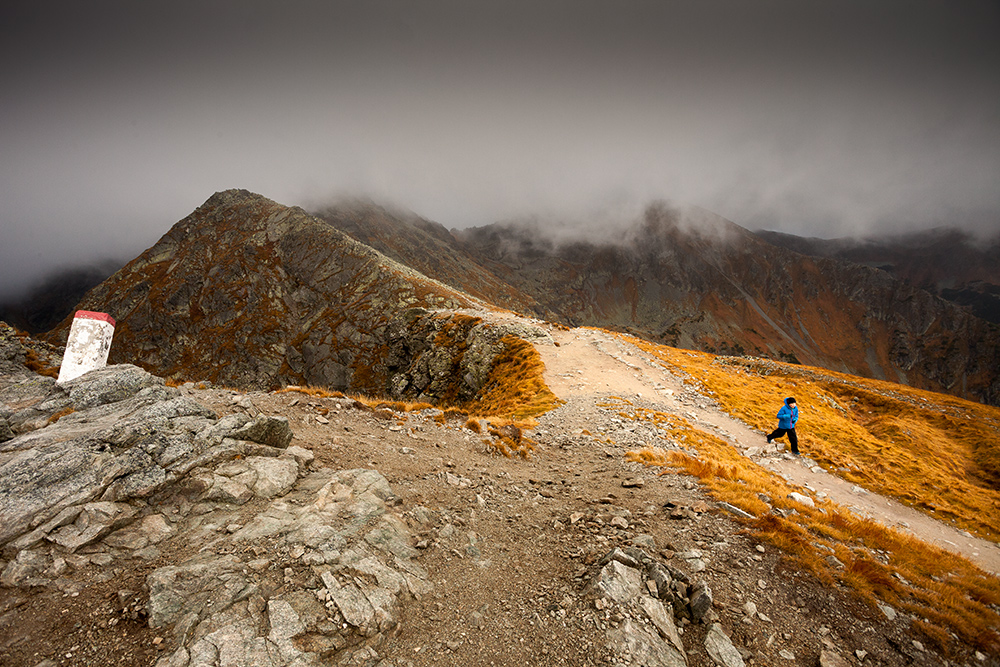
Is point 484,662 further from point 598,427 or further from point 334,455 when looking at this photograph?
point 598,427

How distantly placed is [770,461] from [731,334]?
21068 cm

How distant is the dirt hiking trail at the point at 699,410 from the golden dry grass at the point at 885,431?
2.77 feet

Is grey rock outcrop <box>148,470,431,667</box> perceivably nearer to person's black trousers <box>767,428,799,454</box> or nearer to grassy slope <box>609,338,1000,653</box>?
grassy slope <box>609,338,1000,653</box>

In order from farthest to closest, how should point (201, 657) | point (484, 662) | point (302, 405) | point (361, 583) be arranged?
point (302, 405), point (361, 583), point (484, 662), point (201, 657)

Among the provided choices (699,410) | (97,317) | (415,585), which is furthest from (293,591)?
(699,410)

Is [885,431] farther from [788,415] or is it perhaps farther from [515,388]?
[515,388]

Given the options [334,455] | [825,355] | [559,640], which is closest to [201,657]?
[559,640]

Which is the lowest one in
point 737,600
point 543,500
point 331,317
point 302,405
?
point 331,317

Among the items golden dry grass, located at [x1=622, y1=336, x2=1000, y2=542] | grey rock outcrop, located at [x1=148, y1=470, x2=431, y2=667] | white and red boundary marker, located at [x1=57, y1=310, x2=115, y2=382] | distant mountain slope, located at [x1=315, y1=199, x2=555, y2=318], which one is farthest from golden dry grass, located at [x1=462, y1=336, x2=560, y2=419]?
distant mountain slope, located at [x1=315, y1=199, x2=555, y2=318]

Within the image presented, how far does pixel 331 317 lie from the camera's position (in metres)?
87.0

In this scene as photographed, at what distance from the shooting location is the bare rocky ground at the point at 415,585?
15.0ft

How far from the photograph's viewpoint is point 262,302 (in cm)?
9450

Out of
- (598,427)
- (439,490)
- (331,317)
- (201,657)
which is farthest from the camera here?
(331,317)

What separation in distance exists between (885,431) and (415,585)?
34757mm
